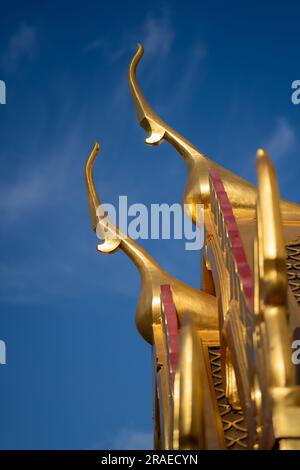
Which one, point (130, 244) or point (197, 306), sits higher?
point (130, 244)

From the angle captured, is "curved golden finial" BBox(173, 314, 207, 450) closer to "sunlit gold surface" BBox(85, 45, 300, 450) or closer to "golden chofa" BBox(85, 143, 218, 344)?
"sunlit gold surface" BBox(85, 45, 300, 450)

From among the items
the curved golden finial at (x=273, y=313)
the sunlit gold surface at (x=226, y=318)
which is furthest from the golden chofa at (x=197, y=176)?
the curved golden finial at (x=273, y=313)

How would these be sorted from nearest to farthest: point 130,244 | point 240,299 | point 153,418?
point 240,299 → point 153,418 → point 130,244

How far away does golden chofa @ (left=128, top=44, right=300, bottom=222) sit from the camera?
9.85m

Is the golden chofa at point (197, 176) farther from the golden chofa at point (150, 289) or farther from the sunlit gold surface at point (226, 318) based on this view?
the golden chofa at point (150, 289)

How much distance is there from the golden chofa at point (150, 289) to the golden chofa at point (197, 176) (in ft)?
2.31

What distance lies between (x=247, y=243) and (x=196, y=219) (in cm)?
110

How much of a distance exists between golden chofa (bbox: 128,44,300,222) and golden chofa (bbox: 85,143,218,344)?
0.70m

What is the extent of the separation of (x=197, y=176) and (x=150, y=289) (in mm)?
1393

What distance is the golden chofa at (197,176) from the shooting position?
985cm

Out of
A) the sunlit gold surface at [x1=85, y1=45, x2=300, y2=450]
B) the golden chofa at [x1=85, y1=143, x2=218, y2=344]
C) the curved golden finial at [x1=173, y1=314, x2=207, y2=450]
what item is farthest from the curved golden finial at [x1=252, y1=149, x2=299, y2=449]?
the golden chofa at [x1=85, y1=143, x2=218, y2=344]

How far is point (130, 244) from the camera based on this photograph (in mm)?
10062
